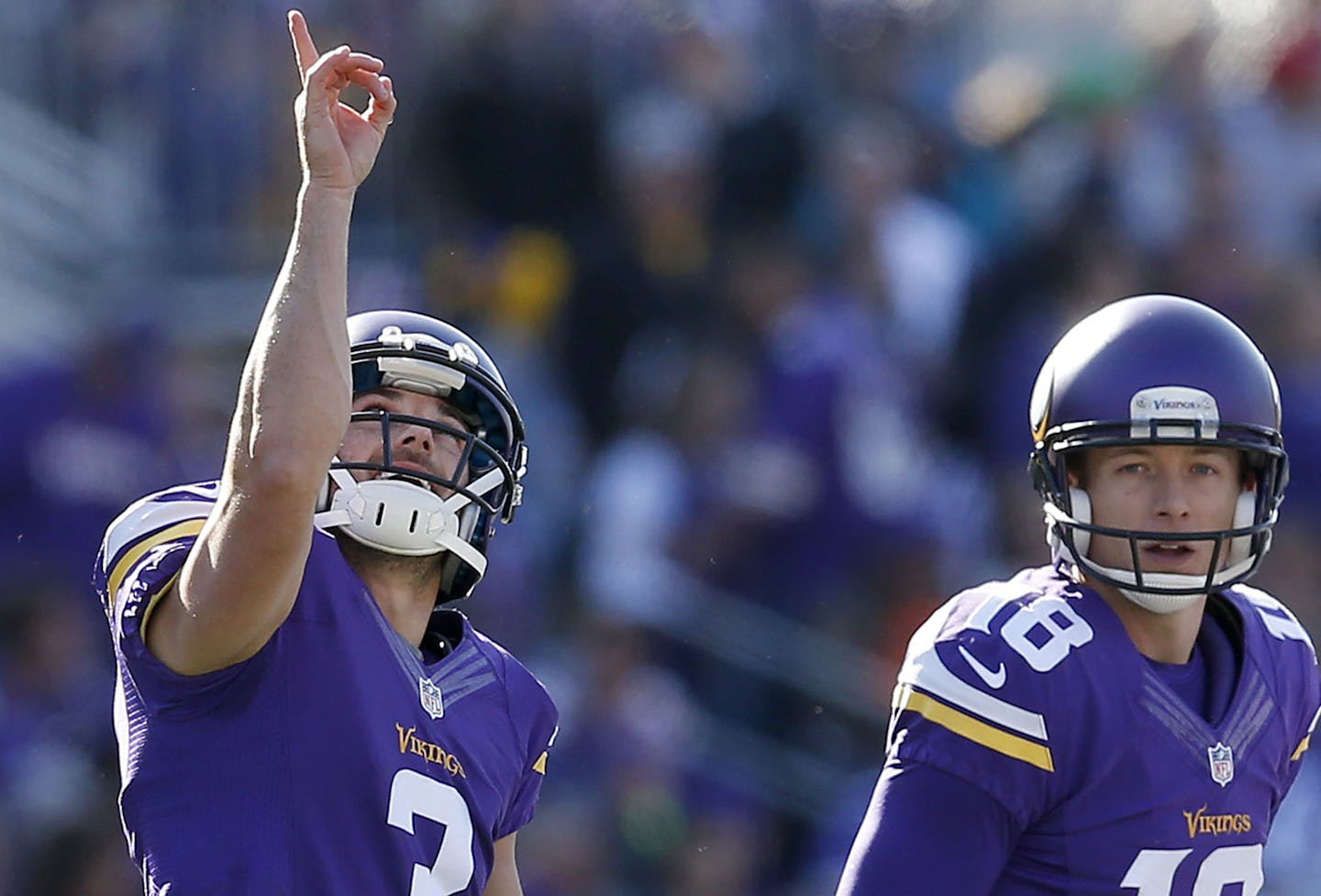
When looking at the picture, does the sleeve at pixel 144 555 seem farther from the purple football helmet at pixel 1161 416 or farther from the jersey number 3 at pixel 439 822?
the purple football helmet at pixel 1161 416

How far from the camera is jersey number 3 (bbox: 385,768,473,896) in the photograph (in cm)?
282

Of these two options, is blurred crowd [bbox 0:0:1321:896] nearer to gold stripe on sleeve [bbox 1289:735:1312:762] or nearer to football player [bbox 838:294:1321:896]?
gold stripe on sleeve [bbox 1289:735:1312:762]

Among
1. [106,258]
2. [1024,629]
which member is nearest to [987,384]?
[106,258]

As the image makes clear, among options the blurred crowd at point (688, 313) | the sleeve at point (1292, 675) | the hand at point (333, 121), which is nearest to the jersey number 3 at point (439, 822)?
the hand at point (333, 121)

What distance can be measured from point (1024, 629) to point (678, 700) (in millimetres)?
3561

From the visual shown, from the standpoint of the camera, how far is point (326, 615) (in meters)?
2.84

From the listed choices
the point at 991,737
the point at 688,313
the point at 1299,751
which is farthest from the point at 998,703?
the point at 688,313

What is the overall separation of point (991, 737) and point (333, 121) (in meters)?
1.26

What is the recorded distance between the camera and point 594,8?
7.41 m

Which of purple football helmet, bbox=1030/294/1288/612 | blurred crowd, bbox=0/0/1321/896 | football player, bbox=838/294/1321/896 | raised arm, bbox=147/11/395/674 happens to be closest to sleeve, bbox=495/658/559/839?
football player, bbox=838/294/1321/896

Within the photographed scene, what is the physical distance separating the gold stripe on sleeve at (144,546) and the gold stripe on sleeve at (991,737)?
1.09m

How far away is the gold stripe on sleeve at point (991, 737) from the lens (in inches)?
116

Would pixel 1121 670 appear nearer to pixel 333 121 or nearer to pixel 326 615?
pixel 326 615

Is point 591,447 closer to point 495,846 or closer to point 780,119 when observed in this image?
point 780,119
